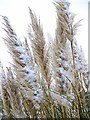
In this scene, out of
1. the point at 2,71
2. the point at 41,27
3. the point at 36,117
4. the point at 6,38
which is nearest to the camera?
the point at 41,27

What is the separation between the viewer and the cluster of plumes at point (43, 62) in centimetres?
250

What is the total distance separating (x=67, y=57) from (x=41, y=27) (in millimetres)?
390

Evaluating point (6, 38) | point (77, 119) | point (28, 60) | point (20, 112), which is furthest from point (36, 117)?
point (6, 38)

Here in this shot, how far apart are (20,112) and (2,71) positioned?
477 millimetres

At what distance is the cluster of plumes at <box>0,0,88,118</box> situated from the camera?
8.20 ft

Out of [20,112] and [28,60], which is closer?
[28,60]

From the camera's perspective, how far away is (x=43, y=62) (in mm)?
2471

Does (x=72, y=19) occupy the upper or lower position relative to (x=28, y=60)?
upper

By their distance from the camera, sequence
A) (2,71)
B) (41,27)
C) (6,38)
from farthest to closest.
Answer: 1. (2,71)
2. (6,38)
3. (41,27)

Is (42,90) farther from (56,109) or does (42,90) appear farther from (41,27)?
(41,27)

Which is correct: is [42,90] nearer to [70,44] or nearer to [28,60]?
[28,60]

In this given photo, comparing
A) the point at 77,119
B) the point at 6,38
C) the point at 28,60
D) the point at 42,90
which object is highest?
the point at 6,38

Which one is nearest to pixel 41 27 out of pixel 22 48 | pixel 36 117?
pixel 22 48

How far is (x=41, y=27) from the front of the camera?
8.15 ft
